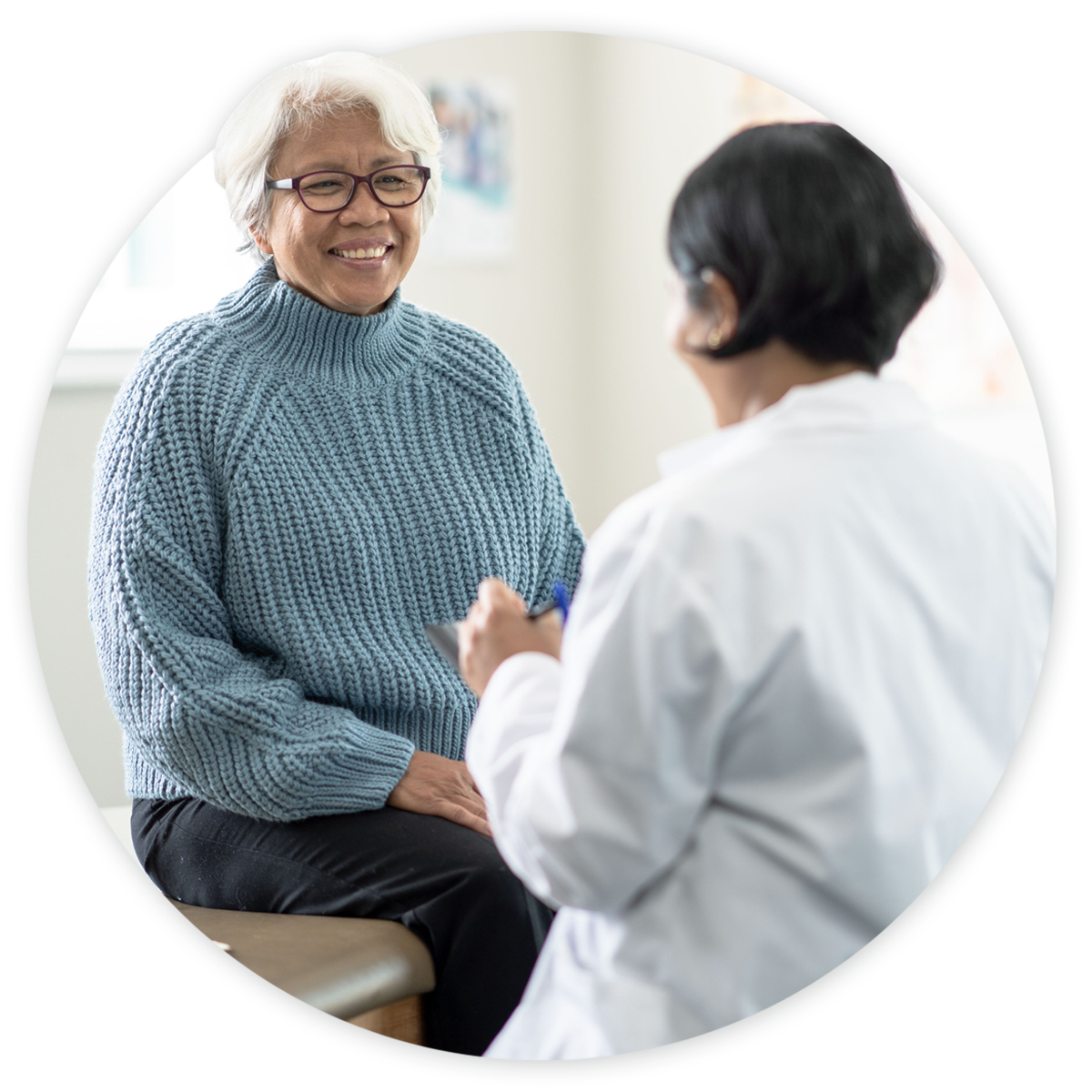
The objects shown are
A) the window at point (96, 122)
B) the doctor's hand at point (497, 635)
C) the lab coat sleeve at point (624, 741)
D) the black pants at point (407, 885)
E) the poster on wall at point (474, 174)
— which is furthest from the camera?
the window at point (96, 122)

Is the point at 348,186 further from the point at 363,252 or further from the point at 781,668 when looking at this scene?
the point at 781,668

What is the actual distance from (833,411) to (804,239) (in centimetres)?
10

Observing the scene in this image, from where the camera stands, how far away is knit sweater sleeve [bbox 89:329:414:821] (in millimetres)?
1119

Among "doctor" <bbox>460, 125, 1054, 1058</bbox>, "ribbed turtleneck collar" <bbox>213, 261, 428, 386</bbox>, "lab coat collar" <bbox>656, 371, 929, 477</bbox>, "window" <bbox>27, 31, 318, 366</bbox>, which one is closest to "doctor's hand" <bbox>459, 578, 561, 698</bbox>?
"doctor" <bbox>460, 125, 1054, 1058</bbox>

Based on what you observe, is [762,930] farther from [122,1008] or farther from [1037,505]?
[122,1008]

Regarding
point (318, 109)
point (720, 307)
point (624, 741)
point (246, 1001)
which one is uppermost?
point (318, 109)

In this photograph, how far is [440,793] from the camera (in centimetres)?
117

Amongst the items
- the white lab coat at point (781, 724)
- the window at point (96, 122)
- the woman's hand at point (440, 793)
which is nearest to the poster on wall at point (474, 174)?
the woman's hand at point (440, 793)

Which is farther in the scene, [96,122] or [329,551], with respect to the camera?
[96,122]

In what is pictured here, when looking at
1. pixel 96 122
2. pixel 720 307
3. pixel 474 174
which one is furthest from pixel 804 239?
pixel 96 122

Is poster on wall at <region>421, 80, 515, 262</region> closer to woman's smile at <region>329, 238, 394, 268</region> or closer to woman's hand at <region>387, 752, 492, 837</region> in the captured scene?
woman's smile at <region>329, 238, 394, 268</region>

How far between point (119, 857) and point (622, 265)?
0.71 metres

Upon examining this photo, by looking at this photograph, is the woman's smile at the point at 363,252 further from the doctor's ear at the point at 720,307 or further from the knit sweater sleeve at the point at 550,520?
the doctor's ear at the point at 720,307

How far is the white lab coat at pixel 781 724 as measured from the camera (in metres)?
0.68
